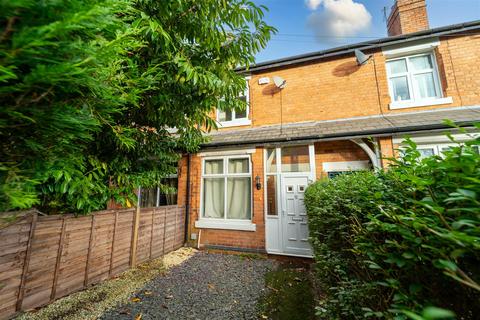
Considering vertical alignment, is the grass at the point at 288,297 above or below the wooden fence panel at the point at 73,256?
below

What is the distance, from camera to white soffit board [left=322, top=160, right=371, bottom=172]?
6273 millimetres

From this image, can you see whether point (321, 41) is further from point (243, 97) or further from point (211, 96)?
point (211, 96)

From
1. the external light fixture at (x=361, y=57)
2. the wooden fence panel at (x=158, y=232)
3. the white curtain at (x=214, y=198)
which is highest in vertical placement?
the external light fixture at (x=361, y=57)

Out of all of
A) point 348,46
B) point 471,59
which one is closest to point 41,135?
point 348,46

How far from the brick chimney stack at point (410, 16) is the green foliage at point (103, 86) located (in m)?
7.69

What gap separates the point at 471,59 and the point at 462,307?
894cm

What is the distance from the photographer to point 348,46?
7.08m

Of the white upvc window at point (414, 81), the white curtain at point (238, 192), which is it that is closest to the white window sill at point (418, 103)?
the white upvc window at point (414, 81)

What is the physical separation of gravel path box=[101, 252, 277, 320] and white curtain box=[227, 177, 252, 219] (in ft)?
5.21

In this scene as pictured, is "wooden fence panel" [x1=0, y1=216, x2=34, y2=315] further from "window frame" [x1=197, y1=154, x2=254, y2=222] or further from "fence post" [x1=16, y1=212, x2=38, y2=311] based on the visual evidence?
"window frame" [x1=197, y1=154, x2=254, y2=222]

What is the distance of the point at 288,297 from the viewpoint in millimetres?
3988

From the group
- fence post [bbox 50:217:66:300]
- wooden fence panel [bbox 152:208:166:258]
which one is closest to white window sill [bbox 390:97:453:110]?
wooden fence panel [bbox 152:208:166:258]

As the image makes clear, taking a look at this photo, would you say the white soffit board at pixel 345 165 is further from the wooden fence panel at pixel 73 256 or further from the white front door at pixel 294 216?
the wooden fence panel at pixel 73 256

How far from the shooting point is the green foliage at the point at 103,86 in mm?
771
